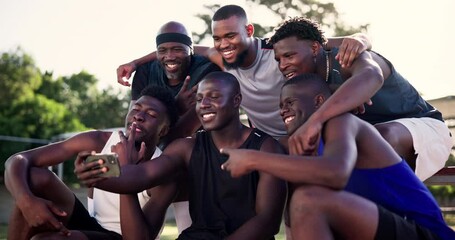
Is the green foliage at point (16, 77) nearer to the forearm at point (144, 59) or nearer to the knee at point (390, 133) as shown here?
the forearm at point (144, 59)

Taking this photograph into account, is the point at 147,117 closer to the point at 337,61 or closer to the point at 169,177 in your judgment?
the point at 169,177

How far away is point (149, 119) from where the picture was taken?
→ 4.68 m

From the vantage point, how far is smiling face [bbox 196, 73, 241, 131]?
427 centimetres

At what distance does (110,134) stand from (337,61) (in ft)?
5.01

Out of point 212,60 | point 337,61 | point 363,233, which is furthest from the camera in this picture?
point 212,60

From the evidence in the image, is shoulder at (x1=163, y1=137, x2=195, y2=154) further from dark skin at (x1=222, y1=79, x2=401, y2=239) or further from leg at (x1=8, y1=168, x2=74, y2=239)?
dark skin at (x1=222, y1=79, x2=401, y2=239)

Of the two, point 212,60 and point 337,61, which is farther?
point 212,60

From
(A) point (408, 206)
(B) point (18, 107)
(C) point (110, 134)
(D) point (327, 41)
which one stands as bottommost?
(B) point (18, 107)

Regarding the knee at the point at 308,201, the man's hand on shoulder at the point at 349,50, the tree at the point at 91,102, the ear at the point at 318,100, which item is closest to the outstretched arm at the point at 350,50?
the man's hand on shoulder at the point at 349,50

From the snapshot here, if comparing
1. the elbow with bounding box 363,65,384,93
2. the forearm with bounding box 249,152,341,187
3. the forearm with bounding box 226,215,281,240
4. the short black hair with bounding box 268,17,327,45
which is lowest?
the forearm with bounding box 226,215,281,240

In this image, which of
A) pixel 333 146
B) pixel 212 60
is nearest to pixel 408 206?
pixel 333 146

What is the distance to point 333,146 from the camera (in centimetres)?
328

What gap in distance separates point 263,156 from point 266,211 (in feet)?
2.45

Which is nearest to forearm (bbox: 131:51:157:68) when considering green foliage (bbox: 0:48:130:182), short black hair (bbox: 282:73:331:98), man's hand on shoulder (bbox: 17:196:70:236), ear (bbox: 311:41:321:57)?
ear (bbox: 311:41:321:57)
